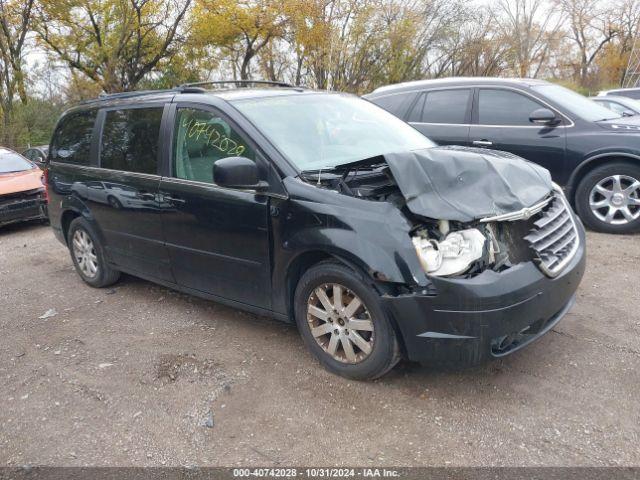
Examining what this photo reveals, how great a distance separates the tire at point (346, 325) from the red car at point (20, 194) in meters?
6.28

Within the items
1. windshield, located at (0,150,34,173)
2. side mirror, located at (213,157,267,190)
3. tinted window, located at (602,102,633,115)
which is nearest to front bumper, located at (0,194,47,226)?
windshield, located at (0,150,34,173)

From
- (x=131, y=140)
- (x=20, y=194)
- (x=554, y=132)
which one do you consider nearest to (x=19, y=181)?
(x=20, y=194)

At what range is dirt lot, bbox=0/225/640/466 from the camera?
271 cm

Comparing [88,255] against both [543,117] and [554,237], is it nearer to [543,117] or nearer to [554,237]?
[554,237]

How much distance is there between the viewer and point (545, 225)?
3.16 meters

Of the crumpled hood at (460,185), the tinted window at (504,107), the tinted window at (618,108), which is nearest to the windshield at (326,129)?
the crumpled hood at (460,185)

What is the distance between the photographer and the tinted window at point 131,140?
427 centimetres

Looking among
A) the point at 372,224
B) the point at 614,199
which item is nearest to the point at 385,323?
the point at 372,224

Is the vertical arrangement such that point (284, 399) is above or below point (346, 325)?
below

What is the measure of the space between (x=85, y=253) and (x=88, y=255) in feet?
Result: 0.18

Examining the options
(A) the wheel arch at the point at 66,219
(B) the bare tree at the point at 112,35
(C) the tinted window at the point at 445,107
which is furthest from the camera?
(B) the bare tree at the point at 112,35

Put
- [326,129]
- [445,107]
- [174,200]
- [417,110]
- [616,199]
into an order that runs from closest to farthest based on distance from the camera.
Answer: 1. [326,129]
2. [174,200]
3. [616,199]
4. [445,107]
5. [417,110]

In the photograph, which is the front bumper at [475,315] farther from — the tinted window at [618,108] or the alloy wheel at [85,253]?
the tinted window at [618,108]

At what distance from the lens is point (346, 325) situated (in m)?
3.19
